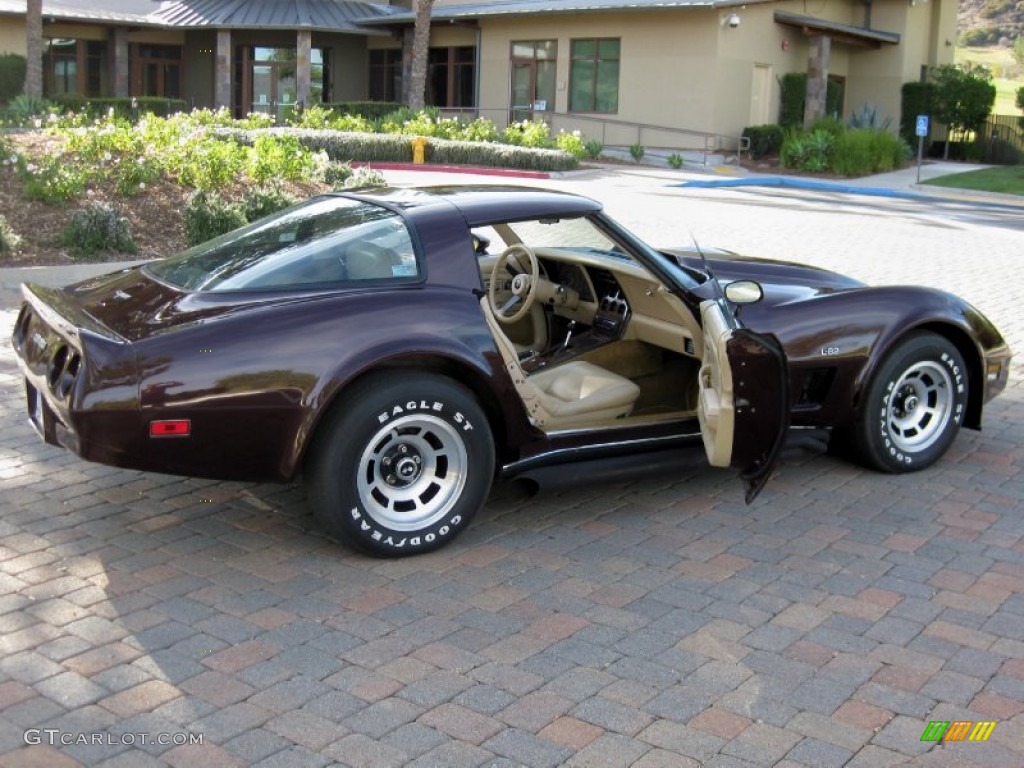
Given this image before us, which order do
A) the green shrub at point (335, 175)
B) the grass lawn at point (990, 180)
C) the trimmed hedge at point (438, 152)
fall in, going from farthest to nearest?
1. the grass lawn at point (990, 180)
2. the trimmed hedge at point (438, 152)
3. the green shrub at point (335, 175)

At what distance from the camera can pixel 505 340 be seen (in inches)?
195

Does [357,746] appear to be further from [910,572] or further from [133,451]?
[910,572]

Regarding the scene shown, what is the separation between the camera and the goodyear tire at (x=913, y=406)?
227 inches

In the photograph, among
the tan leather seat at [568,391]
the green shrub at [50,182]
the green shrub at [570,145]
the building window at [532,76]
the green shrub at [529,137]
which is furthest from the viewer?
the building window at [532,76]

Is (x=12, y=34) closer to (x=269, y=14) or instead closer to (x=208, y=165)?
(x=269, y=14)

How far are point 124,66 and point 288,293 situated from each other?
36652mm

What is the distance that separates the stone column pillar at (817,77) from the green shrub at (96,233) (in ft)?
79.2

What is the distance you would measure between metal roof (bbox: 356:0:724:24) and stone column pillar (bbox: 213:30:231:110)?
15.1ft

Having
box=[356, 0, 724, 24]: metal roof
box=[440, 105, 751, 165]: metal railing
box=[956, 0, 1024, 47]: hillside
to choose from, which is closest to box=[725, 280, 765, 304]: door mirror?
box=[440, 105, 751, 165]: metal railing

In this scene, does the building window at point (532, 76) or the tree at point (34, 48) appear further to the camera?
the building window at point (532, 76)

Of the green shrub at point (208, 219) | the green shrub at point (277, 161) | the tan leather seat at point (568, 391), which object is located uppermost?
the green shrub at point (277, 161)

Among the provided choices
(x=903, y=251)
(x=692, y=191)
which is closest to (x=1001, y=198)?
(x=692, y=191)

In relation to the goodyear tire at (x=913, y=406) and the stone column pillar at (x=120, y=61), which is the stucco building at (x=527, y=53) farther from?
the goodyear tire at (x=913, y=406)

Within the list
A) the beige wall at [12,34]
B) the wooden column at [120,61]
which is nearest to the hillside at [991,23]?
the wooden column at [120,61]
